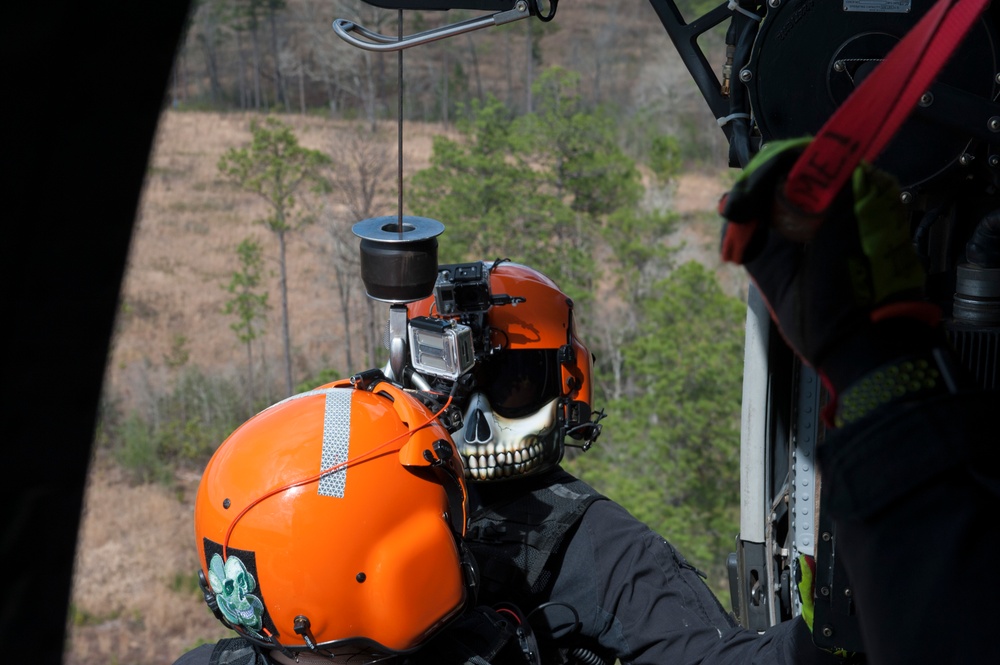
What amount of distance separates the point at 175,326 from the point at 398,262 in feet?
79.7

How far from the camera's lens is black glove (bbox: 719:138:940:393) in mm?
1221

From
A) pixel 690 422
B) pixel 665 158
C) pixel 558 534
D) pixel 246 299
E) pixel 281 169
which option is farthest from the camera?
pixel 665 158

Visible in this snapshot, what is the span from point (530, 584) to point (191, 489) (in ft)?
66.7

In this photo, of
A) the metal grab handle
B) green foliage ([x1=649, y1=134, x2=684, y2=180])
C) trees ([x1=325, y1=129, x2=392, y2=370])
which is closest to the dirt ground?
green foliage ([x1=649, y1=134, x2=684, y2=180])

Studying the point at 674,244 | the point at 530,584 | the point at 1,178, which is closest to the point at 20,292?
the point at 1,178

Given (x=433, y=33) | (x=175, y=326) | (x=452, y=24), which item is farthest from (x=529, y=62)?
(x=452, y=24)

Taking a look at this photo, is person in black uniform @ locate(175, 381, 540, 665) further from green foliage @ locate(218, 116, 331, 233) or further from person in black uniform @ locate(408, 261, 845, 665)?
green foliage @ locate(218, 116, 331, 233)

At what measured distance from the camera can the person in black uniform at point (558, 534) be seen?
2.96 meters

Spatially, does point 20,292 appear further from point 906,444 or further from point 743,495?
point 743,495

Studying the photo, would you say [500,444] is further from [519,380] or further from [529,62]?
[529,62]

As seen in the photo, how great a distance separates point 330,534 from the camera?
7.61 ft

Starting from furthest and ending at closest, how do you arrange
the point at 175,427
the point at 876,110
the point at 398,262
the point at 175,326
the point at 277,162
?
the point at 175,326
the point at 277,162
the point at 175,427
the point at 398,262
the point at 876,110

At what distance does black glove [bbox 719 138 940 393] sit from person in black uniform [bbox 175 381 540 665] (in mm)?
1358

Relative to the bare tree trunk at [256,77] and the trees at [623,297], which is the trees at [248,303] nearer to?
the trees at [623,297]
